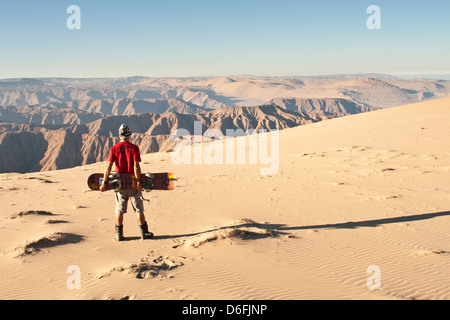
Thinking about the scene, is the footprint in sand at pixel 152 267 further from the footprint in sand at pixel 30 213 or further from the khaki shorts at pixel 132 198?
the footprint in sand at pixel 30 213

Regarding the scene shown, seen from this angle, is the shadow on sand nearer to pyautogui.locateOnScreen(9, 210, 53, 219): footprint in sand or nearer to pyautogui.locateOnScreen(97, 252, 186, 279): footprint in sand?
pyautogui.locateOnScreen(97, 252, 186, 279): footprint in sand

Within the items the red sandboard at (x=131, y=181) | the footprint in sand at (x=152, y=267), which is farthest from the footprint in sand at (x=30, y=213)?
the footprint in sand at (x=152, y=267)

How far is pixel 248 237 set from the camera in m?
5.67

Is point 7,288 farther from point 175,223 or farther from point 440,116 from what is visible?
point 440,116

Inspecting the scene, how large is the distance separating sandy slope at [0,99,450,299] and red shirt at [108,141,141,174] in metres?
1.27

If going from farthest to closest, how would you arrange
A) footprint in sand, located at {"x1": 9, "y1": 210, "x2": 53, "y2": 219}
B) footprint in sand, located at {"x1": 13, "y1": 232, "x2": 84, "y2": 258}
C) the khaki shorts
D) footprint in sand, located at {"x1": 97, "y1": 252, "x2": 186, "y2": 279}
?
footprint in sand, located at {"x1": 9, "y1": 210, "x2": 53, "y2": 219}
the khaki shorts
footprint in sand, located at {"x1": 13, "y1": 232, "x2": 84, "y2": 258}
footprint in sand, located at {"x1": 97, "y1": 252, "x2": 186, "y2": 279}

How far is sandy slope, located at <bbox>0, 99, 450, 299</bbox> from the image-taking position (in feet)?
13.0

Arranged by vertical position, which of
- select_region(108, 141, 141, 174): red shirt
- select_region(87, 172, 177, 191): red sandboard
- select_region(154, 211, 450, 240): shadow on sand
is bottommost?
select_region(154, 211, 450, 240): shadow on sand

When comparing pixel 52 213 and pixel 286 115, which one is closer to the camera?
pixel 52 213

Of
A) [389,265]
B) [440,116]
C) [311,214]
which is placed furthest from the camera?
[440,116]

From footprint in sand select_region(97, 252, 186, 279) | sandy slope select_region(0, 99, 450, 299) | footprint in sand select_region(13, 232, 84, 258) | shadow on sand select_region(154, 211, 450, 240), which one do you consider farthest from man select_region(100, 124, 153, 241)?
shadow on sand select_region(154, 211, 450, 240)

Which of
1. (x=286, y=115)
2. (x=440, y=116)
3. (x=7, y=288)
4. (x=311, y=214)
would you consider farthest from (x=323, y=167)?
(x=286, y=115)

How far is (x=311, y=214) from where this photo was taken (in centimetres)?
732
